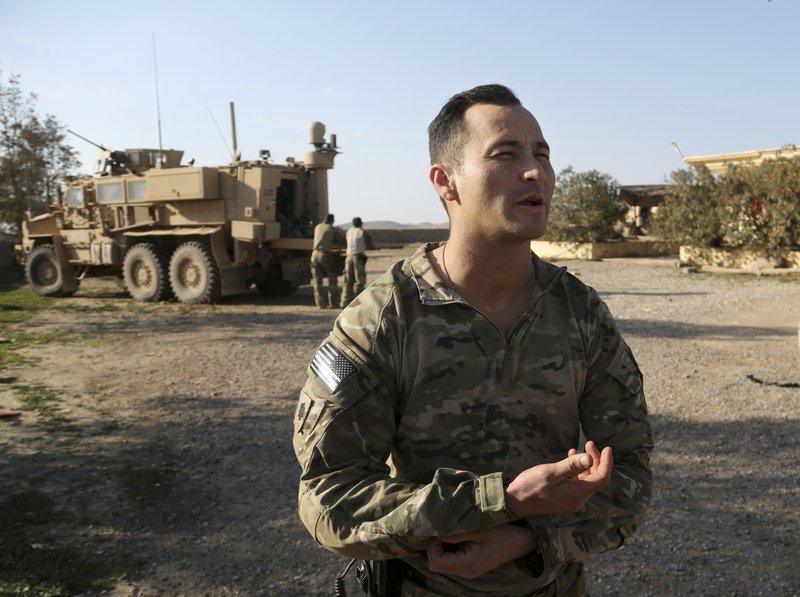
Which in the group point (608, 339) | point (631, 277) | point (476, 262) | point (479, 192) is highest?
point (479, 192)

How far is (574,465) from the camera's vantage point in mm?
1350

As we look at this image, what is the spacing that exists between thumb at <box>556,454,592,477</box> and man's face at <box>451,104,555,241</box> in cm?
49

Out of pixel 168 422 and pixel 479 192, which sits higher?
pixel 479 192

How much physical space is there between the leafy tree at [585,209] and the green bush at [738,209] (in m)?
3.01

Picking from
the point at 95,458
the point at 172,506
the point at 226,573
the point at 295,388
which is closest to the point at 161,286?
the point at 295,388

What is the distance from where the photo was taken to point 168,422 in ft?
18.8

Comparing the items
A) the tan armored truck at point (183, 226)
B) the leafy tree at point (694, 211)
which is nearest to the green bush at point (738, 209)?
the leafy tree at point (694, 211)

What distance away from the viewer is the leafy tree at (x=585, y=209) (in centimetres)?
2345

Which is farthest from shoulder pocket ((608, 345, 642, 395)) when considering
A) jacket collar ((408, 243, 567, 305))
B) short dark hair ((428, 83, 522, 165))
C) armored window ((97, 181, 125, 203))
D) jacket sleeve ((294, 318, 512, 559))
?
armored window ((97, 181, 125, 203))

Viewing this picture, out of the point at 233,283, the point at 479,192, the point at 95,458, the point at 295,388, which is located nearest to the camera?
the point at 479,192

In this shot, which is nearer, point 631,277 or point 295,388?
point 295,388

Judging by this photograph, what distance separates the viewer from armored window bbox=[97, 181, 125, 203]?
1391cm

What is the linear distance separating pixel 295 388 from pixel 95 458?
2105 millimetres

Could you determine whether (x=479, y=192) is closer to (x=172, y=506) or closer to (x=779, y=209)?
(x=172, y=506)
